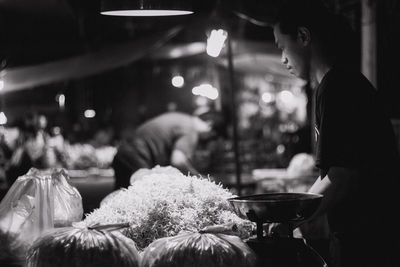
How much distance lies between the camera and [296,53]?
10.8 ft

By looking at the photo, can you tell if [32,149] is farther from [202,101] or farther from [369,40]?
[369,40]

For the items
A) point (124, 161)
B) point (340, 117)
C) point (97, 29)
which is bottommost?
point (124, 161)

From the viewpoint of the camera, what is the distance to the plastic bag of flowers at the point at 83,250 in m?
2.42

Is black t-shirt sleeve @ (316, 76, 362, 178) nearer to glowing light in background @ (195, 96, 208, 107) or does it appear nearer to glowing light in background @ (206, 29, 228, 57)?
glowing light in background @ (206, 29, 228, 57)

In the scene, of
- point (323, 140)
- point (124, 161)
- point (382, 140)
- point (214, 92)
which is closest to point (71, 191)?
point (323, 140)

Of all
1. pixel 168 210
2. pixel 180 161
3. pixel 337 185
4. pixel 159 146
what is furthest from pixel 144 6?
pixel 159 146

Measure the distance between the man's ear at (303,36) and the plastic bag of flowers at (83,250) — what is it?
1371 mm

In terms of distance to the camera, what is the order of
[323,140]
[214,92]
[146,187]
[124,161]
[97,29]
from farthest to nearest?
[97,29]
[214,92]
[124,161]
[146,187]
[323,140]

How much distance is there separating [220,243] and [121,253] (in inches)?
14.4

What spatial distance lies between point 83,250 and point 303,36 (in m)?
1.54

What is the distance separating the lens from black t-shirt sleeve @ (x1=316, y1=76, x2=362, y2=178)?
294 cm

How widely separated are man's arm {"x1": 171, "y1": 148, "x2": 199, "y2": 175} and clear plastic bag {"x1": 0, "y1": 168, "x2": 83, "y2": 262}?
3.47m

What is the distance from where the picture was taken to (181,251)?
8.03ft

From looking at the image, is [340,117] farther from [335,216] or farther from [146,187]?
[146,187]
